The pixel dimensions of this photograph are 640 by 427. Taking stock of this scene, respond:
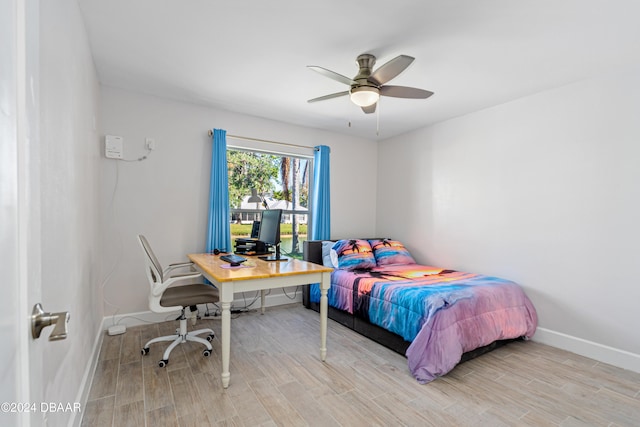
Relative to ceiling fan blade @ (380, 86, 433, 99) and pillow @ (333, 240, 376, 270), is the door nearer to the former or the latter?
ceiling fan blade @ (380, 86, 433, 99)

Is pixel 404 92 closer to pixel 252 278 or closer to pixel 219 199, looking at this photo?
pixel 252 278

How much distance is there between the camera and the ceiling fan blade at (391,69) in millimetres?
2059

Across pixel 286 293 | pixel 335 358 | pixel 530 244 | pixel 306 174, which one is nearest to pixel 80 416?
pixel 335 358

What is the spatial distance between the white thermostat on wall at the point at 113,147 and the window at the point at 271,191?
1196mm

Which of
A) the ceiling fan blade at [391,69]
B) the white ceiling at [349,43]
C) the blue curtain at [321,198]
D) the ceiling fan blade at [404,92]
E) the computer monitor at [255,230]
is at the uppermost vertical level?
the white ceiling at [349,43]

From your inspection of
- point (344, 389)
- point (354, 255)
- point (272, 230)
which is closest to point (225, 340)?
point (344, 389)

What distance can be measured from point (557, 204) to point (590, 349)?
52.5 inches


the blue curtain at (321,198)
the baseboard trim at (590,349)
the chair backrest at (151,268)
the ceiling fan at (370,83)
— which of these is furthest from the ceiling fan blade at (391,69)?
the baseboard trim at (590,349)

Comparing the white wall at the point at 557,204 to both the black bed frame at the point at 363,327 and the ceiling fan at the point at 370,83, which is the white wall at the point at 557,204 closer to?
the black bed frame at the point at 363,327

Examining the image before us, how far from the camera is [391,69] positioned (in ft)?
7.36

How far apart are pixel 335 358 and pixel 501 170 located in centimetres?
268

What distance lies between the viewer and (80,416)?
1.77 meters

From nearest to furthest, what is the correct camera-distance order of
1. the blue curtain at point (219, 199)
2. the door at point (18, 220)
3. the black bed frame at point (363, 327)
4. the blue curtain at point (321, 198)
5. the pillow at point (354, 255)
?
the door at point (18, 220), the black bed frame at point (363, 327), the blue curtain at point (219, 199), the pillow at point (354, 255), the blue curtain at point (321, 198)

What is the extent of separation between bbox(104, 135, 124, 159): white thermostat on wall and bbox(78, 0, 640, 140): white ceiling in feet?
1.82
